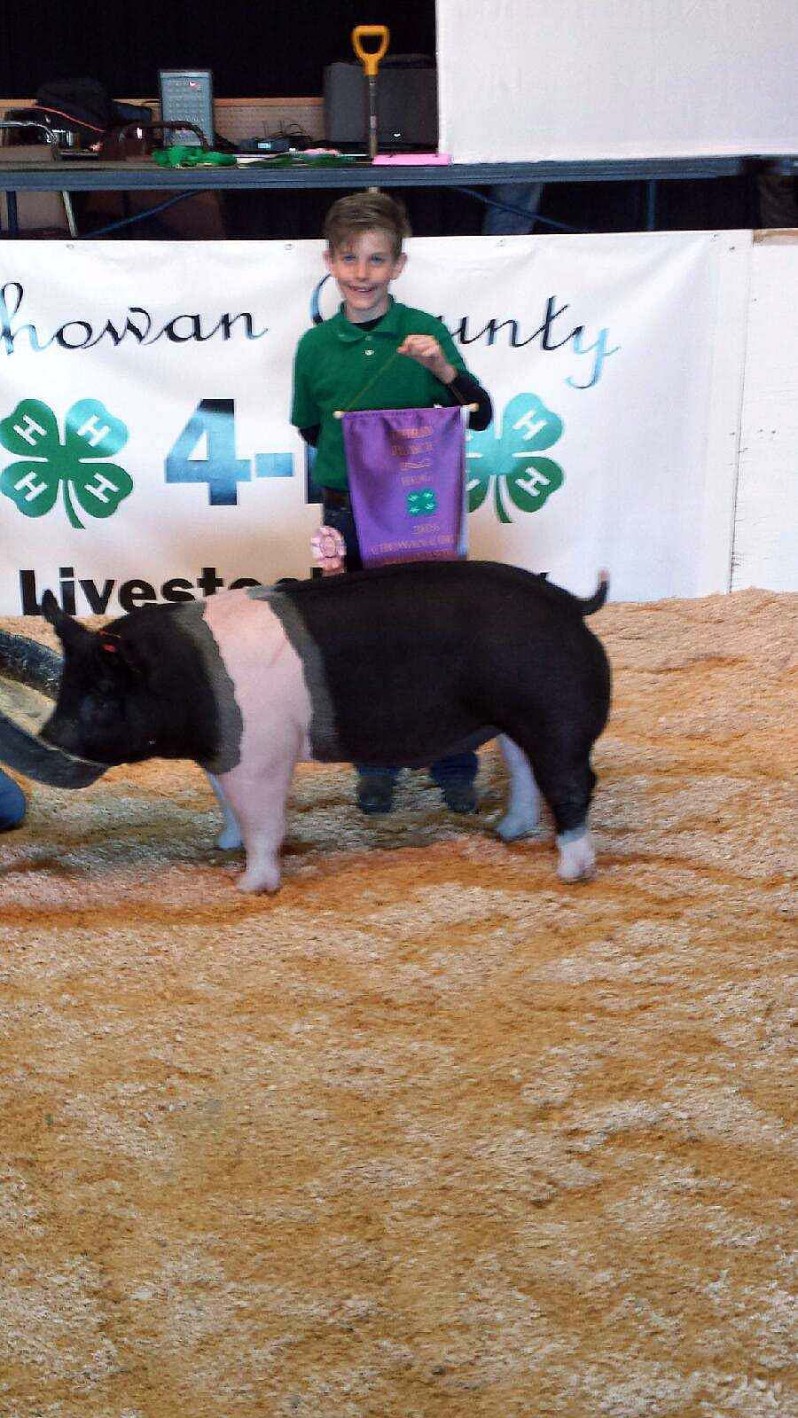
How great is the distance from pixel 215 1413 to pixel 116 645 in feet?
4.18

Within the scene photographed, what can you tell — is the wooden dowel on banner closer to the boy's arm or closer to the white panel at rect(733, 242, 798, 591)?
the boy's arm

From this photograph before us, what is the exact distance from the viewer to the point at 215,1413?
1453 millimetres

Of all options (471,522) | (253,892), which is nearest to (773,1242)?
(253,892)

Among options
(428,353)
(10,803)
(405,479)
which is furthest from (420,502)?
(10,803)

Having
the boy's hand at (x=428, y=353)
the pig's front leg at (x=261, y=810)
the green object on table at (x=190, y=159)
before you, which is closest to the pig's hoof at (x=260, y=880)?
the pig's front leg at (x=261, y=810)

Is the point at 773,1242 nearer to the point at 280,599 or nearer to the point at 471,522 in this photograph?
the point at 280,599

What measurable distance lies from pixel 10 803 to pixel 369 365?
119cm

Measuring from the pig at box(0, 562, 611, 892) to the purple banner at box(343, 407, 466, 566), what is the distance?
323 mm

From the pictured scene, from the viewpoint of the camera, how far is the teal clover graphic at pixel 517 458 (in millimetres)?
4094

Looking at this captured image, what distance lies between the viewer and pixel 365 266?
2719 millimetres

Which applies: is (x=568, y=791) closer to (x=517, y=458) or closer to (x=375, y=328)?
(x=375, y=328)

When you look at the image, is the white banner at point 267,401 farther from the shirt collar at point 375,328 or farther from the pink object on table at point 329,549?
the pink object on table at point 329,549

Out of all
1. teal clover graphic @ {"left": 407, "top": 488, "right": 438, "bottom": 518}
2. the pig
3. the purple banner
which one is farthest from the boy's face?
the pig

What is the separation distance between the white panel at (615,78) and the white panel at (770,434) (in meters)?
0.44
